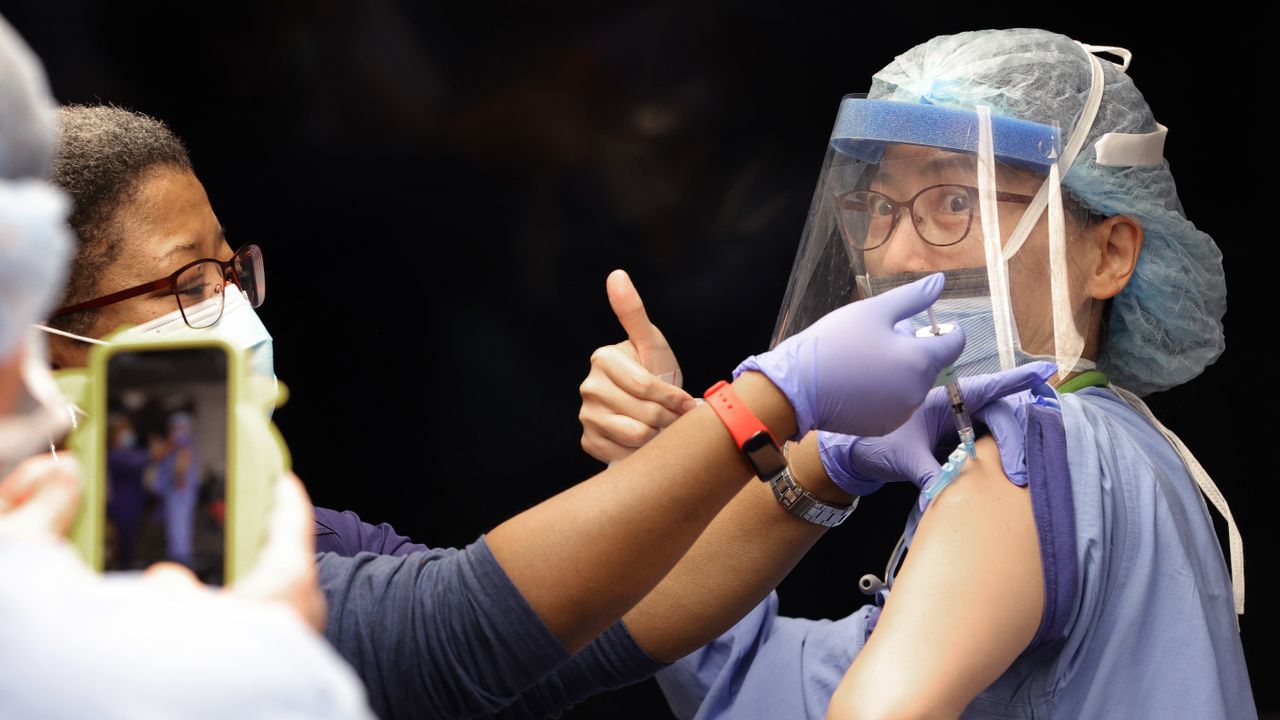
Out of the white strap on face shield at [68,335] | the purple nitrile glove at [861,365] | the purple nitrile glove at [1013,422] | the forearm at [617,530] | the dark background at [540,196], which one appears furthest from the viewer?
the dark background at [540,196]

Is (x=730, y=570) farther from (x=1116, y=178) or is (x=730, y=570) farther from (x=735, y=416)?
(x=1116, y=178)

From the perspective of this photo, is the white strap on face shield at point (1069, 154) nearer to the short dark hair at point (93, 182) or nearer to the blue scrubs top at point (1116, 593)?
the blue scrubs top at point (1116, 593)

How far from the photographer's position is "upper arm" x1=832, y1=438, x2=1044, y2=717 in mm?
1227

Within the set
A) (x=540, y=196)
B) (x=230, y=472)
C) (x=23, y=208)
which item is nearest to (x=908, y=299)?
(x=230, y=472)

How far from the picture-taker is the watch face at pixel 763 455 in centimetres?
117

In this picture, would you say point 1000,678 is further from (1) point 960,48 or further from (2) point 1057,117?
(1) point 960,48

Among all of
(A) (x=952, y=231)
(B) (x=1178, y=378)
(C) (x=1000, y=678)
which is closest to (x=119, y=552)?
(C) (x=1000, y=678)

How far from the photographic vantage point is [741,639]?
187cm

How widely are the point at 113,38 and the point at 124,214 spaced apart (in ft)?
2.34

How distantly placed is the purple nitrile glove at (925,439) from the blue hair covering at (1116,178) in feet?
0.95

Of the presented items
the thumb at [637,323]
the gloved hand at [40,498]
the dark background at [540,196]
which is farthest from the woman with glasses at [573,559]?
the dark background at [540,196]

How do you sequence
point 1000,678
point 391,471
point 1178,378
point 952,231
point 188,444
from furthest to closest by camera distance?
point 391,471
point 1178,378
point 952,231
point 1000,678
point 188,444

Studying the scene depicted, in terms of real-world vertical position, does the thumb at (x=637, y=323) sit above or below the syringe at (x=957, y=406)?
above

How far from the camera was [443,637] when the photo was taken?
1.17 meters
